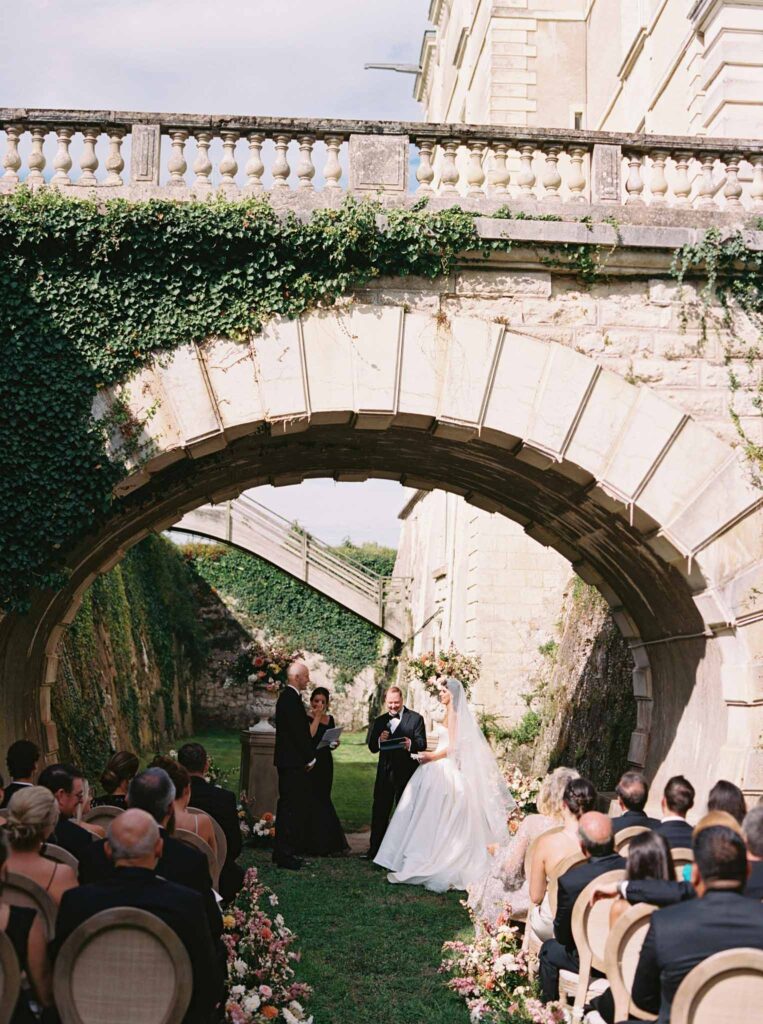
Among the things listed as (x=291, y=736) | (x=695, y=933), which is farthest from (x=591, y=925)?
(x=291, y=736)

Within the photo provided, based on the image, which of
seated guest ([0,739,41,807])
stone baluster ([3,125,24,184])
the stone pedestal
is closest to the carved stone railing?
stone baluster ([3,125,24,184])

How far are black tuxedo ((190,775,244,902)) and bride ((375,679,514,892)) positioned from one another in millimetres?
3864

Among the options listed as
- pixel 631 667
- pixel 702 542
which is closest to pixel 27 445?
pixel 702 542

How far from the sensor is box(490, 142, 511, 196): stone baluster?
30.7 ft

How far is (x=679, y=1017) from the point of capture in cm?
388

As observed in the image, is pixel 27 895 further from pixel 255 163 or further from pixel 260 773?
pixel 260 773

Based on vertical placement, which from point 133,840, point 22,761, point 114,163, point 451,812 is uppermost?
point 114,163

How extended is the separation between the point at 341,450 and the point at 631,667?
5.04 m

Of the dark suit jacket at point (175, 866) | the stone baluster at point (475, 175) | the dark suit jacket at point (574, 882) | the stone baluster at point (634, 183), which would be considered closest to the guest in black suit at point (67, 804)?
the dark suit jacket at point (175, 866)

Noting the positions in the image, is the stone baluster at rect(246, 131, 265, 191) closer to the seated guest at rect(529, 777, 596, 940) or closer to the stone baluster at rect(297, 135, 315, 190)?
the stone baluster at rect(297, 135, 315, 190)

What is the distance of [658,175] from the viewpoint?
958cm

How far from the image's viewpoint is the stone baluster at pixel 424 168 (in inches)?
372

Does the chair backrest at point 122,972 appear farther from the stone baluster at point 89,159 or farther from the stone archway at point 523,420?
the stone baluster at point 89,159

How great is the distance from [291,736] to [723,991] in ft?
28.3
